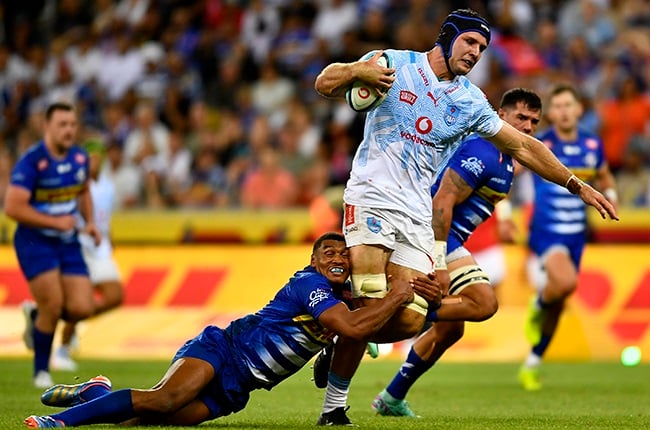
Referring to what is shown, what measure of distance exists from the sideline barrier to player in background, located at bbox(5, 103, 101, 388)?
410 centimetres

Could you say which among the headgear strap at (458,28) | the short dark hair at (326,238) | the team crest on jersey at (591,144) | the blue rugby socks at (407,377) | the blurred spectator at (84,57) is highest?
the blurred spectator at (84,57)

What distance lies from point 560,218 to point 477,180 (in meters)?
4.14

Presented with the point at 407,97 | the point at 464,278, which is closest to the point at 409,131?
the point at 407,97

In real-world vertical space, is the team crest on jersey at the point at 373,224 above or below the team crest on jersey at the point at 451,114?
below

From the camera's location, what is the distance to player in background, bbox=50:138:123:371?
15.8 metres

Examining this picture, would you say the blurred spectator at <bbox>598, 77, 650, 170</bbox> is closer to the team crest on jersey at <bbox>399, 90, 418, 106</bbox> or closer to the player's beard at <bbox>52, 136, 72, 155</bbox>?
the player's beard at <bbox>52, 136, 72, 155</bbox>

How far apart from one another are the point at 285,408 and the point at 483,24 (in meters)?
3.77

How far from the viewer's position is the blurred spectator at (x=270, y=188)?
2011 cm

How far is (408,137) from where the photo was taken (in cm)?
882

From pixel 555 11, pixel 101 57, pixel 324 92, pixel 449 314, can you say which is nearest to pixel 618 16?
pixel 555 11

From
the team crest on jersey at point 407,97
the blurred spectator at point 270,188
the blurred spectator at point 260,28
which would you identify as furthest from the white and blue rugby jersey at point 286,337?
the blurred spectator at point 260,28

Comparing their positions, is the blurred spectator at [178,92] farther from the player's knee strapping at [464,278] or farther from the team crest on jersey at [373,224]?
the team crest on jersey at [373,224]

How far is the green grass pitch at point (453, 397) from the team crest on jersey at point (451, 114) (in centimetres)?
209

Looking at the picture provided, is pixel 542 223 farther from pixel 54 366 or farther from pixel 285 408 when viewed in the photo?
pixel 54 366
